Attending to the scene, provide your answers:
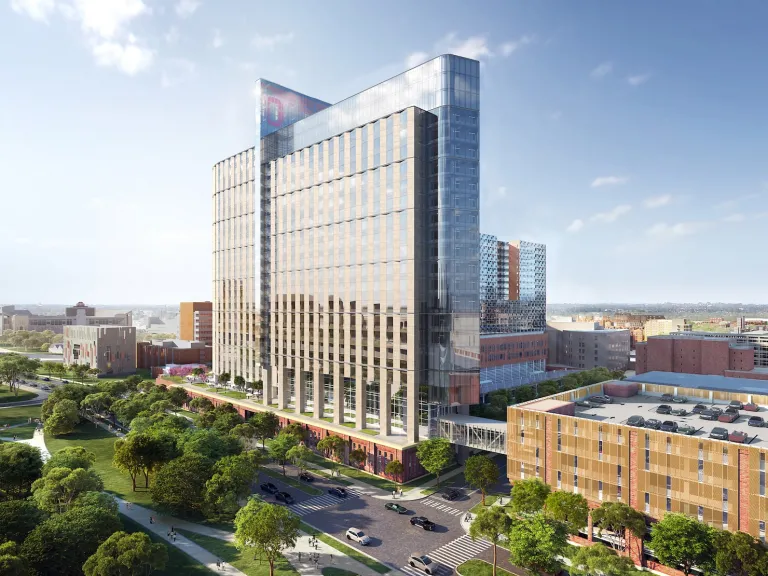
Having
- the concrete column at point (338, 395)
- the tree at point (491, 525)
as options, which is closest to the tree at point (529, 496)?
the tree at point (491, 525)

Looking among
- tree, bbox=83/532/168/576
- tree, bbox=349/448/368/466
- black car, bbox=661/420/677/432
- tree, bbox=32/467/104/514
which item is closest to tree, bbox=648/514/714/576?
black car, bbox=661/420/677/432

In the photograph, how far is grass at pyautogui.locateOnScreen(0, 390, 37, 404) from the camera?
142 metres

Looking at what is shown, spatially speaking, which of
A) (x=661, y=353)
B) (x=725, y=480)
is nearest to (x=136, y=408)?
(x=725, y=480)

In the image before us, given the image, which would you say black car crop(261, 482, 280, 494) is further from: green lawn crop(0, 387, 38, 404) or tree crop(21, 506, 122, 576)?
green lawn crop(0, 387, 38, 404)

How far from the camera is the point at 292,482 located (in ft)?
260

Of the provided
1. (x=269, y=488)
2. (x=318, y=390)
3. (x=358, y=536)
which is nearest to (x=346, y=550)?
(x=358, y=536)

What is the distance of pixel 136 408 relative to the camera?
106312 millimetres

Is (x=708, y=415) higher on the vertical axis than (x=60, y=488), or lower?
higher

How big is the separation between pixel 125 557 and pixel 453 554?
34474mm

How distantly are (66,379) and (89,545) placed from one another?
158 meters

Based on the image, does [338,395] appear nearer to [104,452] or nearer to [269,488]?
[269,488]

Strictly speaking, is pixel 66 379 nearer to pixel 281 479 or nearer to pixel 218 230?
pixel 218 230

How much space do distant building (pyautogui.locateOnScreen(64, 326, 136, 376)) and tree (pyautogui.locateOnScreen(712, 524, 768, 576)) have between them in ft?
649

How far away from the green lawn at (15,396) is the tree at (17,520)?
111034mm
